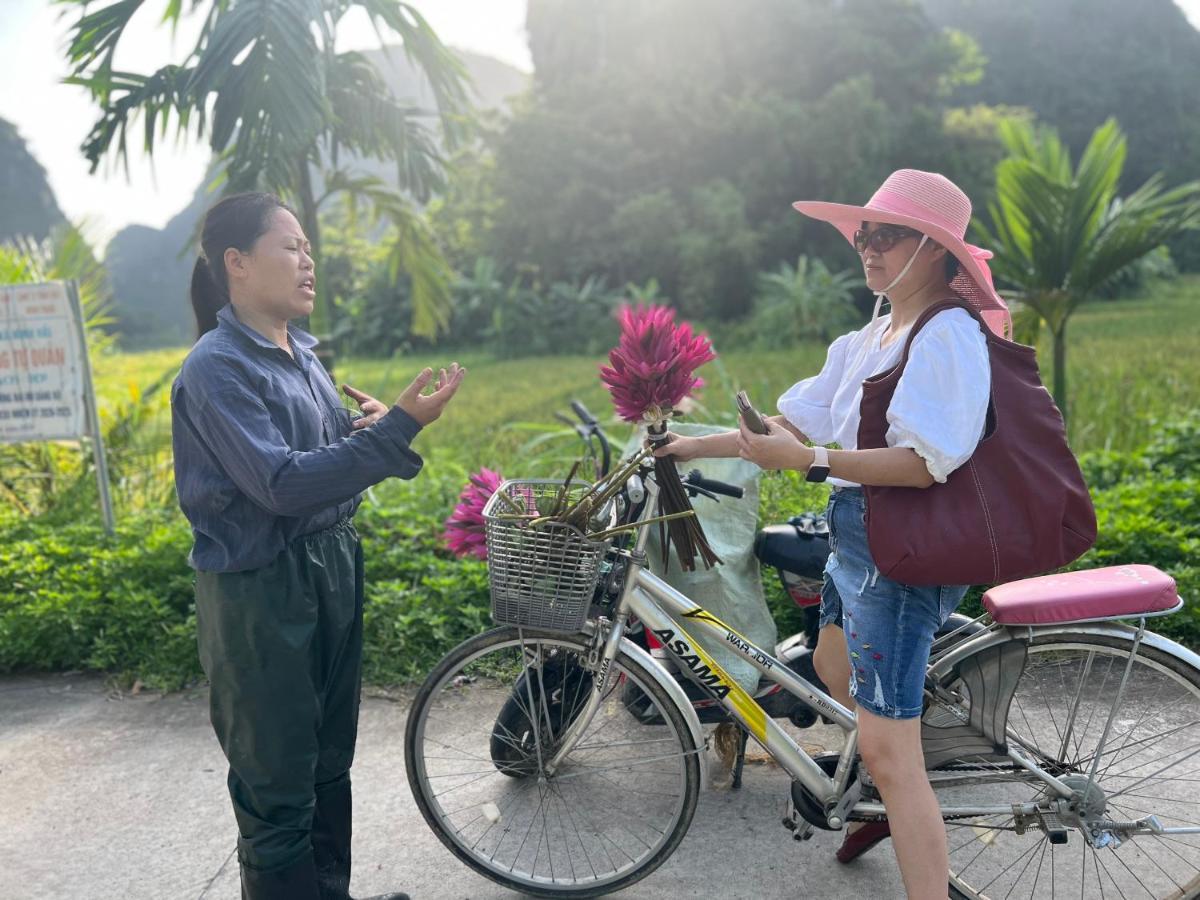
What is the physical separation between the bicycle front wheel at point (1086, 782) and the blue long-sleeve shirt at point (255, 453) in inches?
59.0

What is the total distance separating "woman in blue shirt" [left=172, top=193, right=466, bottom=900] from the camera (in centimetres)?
202

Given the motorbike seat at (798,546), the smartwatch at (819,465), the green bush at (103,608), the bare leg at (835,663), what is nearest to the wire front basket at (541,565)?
the smartwatch at (819,465)

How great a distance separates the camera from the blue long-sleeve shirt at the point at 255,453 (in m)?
1.99

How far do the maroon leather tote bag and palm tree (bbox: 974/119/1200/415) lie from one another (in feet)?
12.8

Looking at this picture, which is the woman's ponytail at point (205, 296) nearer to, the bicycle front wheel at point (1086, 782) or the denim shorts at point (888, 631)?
the denim shorts at point (888, 631)

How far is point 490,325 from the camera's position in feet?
83.8

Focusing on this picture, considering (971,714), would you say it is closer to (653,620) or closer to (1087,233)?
(653,620)

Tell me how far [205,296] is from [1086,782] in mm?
2455

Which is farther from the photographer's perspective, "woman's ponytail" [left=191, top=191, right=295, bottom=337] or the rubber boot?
the rubber boot

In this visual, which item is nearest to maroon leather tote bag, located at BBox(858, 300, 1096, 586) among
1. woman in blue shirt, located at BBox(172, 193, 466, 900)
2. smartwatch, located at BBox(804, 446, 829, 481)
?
smartwatch, located at BBox(804, 446, 829, 481)

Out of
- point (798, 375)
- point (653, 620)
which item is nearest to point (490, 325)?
point (798, 375)

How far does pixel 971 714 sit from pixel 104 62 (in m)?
5.63

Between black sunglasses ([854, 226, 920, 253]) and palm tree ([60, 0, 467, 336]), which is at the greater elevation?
palm tree ([60, 0, 467, 336])

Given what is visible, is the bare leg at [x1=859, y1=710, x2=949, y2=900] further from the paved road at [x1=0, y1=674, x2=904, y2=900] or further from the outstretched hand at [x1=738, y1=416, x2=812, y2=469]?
the outstretched hand at [x1=738, y1=416, x2=812, y2=469]
